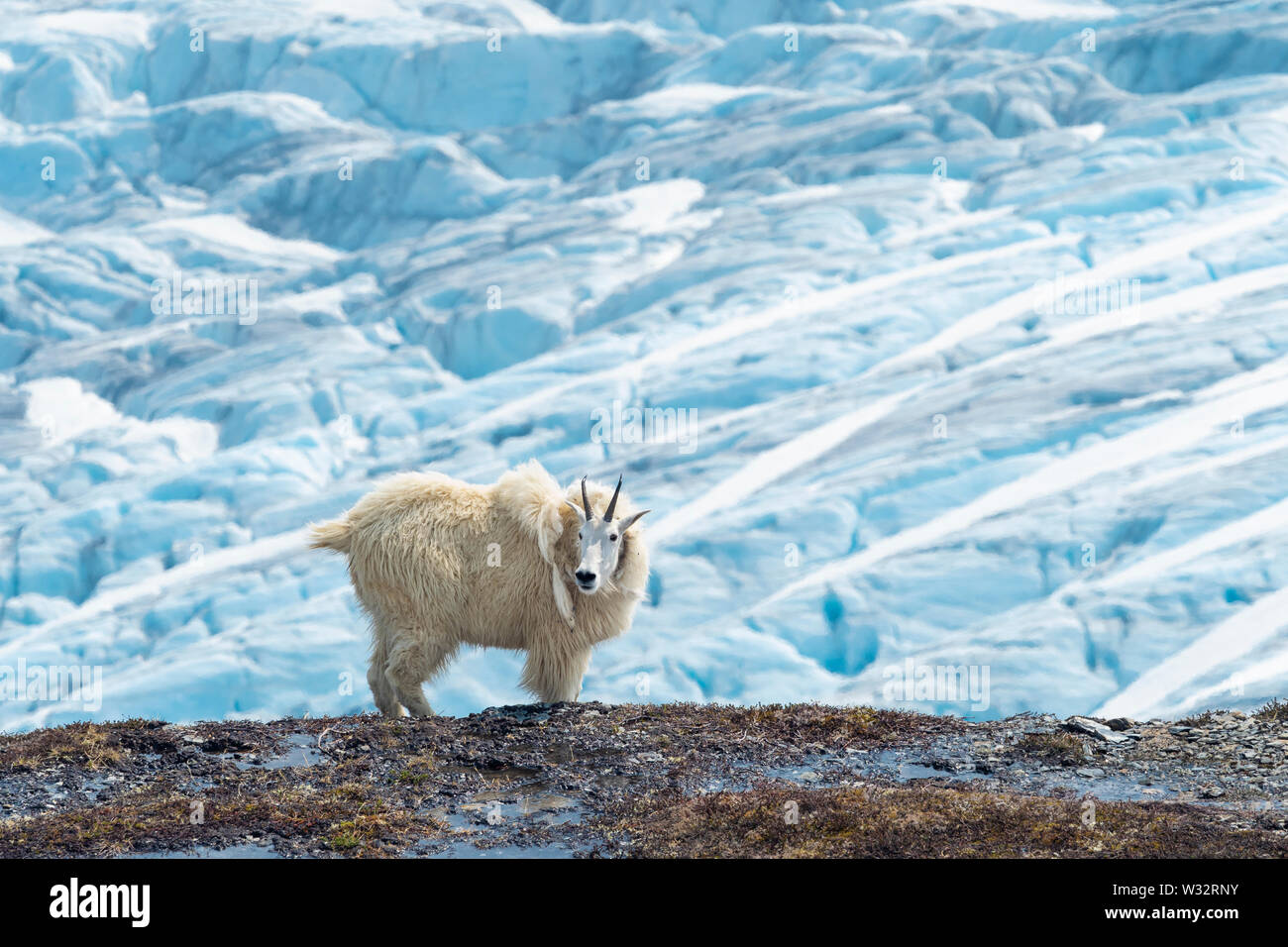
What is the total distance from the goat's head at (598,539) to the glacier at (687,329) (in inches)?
1420

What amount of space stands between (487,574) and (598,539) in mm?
1191

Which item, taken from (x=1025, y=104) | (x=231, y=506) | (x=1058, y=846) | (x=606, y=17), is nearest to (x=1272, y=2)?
(x=1025, y=104)

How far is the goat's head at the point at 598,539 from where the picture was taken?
13789 millimetres

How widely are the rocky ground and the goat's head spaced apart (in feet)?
4.60

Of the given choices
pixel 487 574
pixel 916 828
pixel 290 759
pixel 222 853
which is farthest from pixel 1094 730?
pixel 222 853

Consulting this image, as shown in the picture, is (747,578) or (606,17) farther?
(606,17)

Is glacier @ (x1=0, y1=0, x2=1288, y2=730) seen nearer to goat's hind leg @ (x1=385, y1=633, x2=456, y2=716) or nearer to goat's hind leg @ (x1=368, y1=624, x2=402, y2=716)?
goat's hind leg @ (x1=368, y1=624, x2=402, y2=716)

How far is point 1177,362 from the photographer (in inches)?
2886

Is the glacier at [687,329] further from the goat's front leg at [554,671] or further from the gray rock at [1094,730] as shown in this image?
the gray rock at [1094,730]

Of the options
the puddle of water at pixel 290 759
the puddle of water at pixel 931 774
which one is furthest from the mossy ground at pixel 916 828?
the puddle of water at pixel 290 759

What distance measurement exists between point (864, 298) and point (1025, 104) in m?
29.4

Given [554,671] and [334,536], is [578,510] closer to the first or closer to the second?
[554,671]

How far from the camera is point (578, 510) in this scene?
14.1 meters
